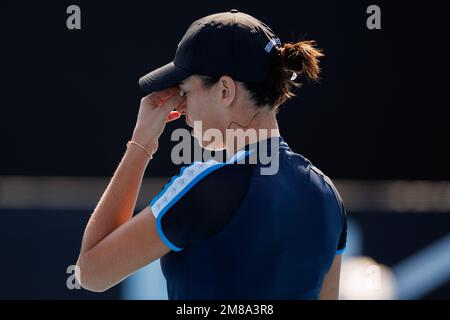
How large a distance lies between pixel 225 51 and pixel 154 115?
0.25 meters

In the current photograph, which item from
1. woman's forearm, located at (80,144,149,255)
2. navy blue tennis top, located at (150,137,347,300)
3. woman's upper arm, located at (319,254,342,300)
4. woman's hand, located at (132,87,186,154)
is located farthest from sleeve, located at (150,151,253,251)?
woman's upper arm, located at (319,254,342,300)

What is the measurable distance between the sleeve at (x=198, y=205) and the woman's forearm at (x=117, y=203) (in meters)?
0.11

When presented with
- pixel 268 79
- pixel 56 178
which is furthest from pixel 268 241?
pixel 56 178

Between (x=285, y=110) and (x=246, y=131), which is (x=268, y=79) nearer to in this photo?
(x=246, y=131)

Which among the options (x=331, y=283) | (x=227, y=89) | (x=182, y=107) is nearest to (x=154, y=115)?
(x=182, y=107)

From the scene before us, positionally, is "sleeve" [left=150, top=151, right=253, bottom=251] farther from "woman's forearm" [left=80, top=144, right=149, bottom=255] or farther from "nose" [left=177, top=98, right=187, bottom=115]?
"nose" [left=177, top=98, right=187, bottom=115]

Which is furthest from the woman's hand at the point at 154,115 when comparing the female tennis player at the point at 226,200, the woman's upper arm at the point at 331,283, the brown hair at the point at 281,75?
the woman's upper arm at the point at 331,283

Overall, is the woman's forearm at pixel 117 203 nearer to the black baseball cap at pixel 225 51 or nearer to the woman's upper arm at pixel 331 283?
the black baseball cap at pixel 225 51

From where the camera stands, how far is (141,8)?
479cm

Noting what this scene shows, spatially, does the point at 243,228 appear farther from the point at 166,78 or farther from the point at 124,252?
the point at 166,78

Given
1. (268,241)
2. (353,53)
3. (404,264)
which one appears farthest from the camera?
(353,53)

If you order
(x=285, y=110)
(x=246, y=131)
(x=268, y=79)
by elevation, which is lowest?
(x=285, y=110)

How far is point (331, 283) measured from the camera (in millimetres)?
1903

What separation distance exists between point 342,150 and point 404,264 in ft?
3.05
